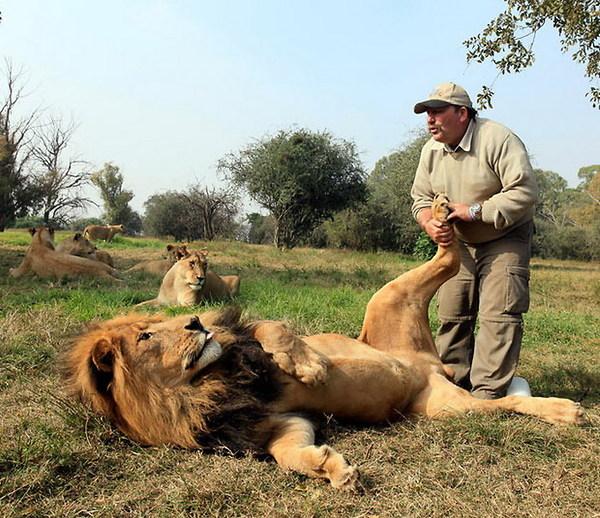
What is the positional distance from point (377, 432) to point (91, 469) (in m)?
1.46

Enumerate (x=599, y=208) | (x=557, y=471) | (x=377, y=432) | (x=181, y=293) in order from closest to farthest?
(x=557, y=471)
(x=377, y=432)
(x=181, y=293)
(x=599, y=208)

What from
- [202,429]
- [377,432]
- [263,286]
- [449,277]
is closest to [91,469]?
[202,429]

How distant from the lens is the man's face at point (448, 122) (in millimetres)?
3734

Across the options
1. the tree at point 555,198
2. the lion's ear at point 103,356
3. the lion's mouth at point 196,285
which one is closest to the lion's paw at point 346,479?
the lion's ear at point 103,356

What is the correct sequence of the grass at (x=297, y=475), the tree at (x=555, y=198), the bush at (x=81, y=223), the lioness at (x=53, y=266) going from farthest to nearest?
the tree at (x=555, y=198)
the bush at (x=81, y=223)
the lioness at (x=53, y=266)
the grass at (x=297, y=475)

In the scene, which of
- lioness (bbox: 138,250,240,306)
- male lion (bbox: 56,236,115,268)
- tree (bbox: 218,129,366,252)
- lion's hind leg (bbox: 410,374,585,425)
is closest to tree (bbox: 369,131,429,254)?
tree (bbox: 218,129,366,252)

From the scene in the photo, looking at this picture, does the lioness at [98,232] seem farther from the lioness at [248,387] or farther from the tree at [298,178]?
the lioness at [248,387]

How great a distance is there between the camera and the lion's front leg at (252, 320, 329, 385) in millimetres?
2979

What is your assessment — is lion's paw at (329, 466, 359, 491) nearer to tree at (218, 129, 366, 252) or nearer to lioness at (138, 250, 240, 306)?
lioness at (138, 250, 240, 306)

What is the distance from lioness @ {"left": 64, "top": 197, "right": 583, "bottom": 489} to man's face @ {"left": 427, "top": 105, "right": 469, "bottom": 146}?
1494 mm

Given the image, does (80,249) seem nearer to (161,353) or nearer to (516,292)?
(161,353)

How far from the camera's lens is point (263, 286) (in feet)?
31.2

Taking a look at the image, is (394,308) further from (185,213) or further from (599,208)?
(599,208)

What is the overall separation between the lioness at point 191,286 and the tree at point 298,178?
19837 millimetres
